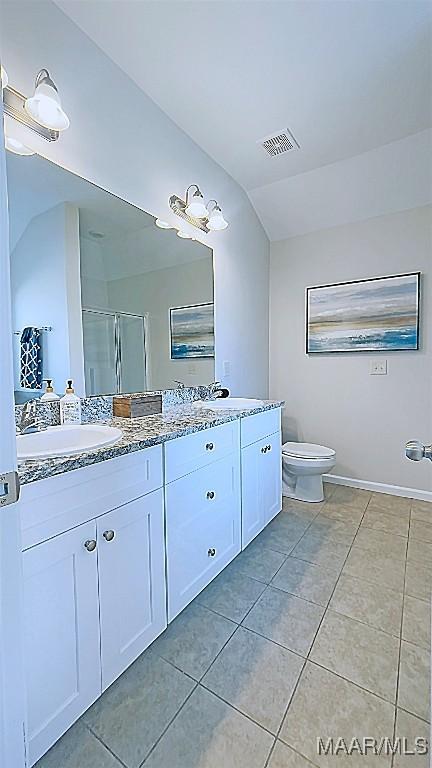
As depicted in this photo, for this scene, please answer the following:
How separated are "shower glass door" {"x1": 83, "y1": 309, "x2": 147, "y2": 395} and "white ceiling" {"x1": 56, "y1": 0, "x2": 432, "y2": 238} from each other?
4.06 feet

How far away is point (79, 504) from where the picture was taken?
995 mm

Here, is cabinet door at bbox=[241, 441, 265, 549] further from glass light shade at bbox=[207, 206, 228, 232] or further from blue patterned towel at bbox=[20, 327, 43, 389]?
glass light shade at bbox=[207, 206, 228, 232]

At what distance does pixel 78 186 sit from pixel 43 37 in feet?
1.73

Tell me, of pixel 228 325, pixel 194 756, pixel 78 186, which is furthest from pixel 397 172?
pixel 194 756

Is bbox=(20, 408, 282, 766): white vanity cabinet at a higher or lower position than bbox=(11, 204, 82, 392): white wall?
lower

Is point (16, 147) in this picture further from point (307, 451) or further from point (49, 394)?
point (307, 451)

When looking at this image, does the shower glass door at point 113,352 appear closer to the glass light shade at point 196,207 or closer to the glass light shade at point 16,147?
the glass light shade at point 16,147

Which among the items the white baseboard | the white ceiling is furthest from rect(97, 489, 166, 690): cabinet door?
the white baseboard

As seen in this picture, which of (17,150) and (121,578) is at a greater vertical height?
(17,150)

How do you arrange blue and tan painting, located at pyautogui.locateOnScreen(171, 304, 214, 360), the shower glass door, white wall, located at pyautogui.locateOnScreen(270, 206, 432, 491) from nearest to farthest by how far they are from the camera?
the shower glass door
blue and tan painting, located at pyautogui.locateOnScreen(171, 304, 214, 360)
white wall, located at pyautogui.locateOnScreen(270, 206, 432, 491)

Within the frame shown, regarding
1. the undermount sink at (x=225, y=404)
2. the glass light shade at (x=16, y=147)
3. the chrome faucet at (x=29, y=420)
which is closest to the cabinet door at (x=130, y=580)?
the chrome faucet at (x=29, y=420)

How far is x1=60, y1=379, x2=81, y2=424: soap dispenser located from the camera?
147 centimetres

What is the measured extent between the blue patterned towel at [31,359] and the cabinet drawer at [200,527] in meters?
0.73

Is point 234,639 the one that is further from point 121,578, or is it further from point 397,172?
point 397,172
